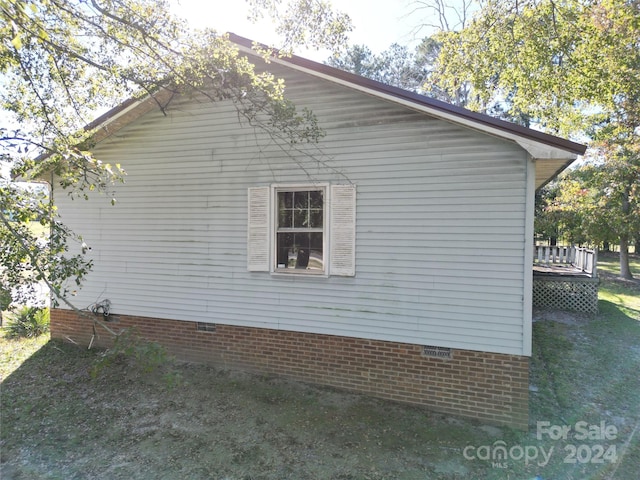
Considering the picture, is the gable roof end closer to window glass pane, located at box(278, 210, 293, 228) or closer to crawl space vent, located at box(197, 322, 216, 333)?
window glass pane, located at box(278, 210, 293, 228)

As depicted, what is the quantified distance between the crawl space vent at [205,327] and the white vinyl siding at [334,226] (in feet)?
0.52

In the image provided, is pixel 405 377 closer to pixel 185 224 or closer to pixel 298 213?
pixel 298 213

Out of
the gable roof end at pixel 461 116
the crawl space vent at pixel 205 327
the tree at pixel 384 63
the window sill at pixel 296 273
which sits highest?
the tree at pixel 384 63

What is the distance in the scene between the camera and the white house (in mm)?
4867

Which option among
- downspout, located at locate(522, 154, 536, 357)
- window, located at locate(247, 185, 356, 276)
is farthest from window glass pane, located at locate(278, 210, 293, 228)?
downspout, located at locate(522, 154, 536, 357)

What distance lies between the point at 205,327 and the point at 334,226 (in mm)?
2947

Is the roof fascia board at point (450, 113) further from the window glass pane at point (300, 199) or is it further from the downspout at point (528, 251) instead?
the window glass pane at point (300, 199)

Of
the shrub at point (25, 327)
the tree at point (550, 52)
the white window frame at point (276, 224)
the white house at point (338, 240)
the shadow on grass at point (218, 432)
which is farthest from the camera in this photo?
the tree at point (550, 52)

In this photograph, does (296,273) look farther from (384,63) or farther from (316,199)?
(384,63)

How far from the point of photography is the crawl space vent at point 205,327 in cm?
648

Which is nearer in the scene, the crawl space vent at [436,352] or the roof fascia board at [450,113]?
the roof fascia board at [450,113]

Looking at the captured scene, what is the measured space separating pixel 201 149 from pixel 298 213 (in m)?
2.04

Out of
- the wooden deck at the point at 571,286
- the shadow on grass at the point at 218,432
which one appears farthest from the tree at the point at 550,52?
the shadow on grass at the point at 218,432

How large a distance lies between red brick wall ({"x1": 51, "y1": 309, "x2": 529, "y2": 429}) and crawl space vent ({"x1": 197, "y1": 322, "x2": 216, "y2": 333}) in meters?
0.06
